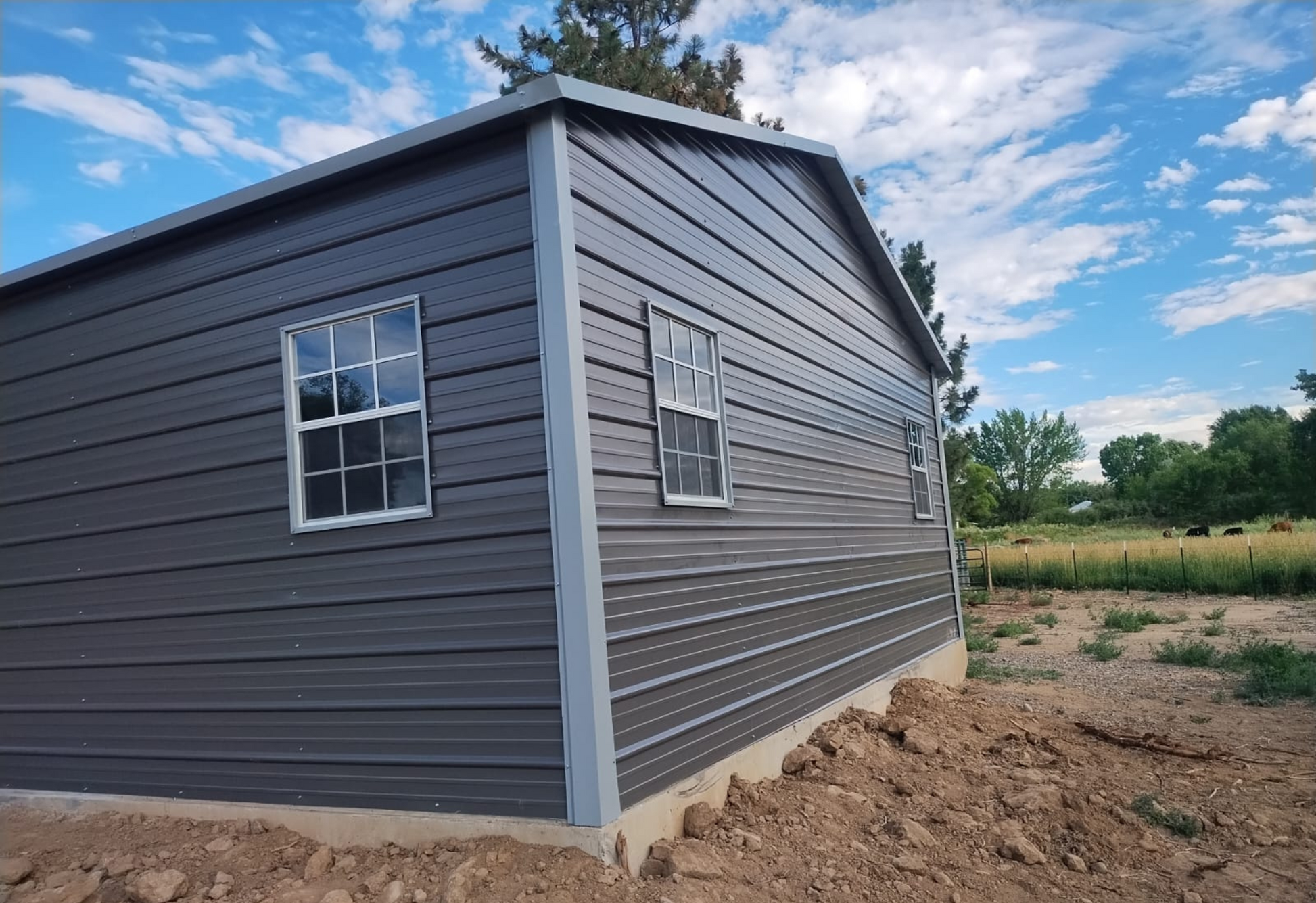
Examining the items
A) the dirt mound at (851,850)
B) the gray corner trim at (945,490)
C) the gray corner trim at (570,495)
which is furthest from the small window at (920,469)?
the gray corner trim at (570,495)

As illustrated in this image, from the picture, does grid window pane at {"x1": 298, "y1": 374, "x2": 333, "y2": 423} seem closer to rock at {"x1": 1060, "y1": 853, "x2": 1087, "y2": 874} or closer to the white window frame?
rock at {"x1": 1060, "y1": 853, "x2": 1087, "y2": 874}

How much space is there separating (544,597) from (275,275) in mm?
2822

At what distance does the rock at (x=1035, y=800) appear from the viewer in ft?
20.0

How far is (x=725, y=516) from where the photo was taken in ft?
20.5

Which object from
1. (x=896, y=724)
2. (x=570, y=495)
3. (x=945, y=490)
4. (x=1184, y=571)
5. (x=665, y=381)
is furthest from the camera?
(x=1184, y=571)

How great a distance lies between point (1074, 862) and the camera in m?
5.33

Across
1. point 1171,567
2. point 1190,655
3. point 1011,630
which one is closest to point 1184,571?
point 1171,567

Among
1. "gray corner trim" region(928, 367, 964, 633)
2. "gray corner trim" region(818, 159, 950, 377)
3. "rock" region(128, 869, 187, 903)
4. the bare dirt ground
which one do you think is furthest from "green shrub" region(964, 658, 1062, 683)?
"rock" region(128, 869, 187, 903)

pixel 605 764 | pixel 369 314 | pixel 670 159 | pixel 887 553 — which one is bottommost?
pixel 605 764

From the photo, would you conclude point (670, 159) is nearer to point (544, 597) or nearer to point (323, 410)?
point (323, 410)

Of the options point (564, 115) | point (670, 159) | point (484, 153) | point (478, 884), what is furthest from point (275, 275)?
point (478, 884)

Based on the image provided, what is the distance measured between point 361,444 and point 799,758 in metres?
3.86

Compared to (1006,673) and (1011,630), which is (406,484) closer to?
(1006,673)

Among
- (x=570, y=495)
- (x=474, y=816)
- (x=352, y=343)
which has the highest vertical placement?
(x=352, y=343)
